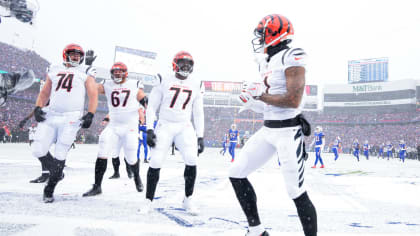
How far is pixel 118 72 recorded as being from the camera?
437 centimetres

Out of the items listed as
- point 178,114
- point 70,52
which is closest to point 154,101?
point 178,114

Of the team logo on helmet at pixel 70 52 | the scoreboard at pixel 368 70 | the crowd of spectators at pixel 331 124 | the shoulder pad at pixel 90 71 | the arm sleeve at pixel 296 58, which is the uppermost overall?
the scoreboard at pixel 368 70

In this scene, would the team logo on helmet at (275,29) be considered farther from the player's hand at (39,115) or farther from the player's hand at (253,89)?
the player's hand at (39,115)

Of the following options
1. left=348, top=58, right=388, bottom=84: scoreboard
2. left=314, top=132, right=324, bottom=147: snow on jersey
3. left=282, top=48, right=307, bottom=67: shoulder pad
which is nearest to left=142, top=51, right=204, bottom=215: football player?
left=282, top=48, right=307, bottom=67: shoulder pad

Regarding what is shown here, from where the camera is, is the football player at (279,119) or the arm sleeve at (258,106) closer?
the football player at (279,119)

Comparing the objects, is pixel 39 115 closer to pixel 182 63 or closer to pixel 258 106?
pixel 182 63

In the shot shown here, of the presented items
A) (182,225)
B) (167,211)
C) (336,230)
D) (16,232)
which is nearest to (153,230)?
(182,225)

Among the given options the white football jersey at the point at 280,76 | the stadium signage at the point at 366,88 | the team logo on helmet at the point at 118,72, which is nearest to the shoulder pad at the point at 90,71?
the team logo on helmet at the point at 118,72

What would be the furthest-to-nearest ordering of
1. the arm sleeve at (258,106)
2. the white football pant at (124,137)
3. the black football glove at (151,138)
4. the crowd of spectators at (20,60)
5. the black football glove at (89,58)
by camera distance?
the crowd of spectators at (20,60) → the black football glove at (89,58) → the white football pant at (124,137) → the black football glove at (151,138) → the arm sleeve at (258,106)

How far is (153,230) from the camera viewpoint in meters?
2.47

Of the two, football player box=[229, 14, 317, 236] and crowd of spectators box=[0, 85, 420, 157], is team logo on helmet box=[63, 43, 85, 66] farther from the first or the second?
crowd of spectators box=[0, 85, 420, 157]

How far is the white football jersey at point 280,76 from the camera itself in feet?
6.64

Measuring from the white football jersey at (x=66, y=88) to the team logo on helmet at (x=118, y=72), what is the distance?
63 centimetres

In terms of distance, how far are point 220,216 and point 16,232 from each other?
1908 millimetres
